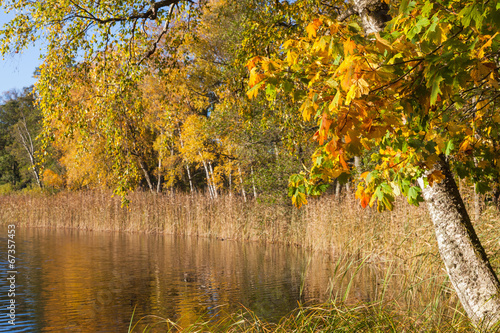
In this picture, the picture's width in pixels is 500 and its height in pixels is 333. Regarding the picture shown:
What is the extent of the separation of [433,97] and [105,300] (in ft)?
22.2

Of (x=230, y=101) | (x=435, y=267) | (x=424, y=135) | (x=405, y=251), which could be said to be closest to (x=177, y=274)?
(x=230, y=101)

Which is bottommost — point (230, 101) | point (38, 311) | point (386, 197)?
point (38, 311)

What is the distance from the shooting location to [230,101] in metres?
7.77

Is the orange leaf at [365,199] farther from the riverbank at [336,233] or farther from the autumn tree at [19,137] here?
the autumn tree at [19,137]

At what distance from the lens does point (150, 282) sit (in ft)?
28.4

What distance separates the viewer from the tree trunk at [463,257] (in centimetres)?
311

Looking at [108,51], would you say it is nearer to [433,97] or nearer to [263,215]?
[433,97]

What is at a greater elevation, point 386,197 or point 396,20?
point 396,20

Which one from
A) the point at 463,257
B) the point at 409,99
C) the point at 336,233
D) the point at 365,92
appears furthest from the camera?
the point at 336,233

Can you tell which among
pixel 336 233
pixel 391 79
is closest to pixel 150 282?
pixel 336 233

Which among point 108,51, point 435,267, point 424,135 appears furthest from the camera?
point 108,51

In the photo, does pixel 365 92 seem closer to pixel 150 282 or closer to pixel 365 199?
pixel 365 199

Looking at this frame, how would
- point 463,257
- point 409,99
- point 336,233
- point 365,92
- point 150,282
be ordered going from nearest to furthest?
point 365,92 < point 409,99 < point 463,257 < point 150,282 < point 336,233

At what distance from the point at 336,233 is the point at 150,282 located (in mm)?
4695
